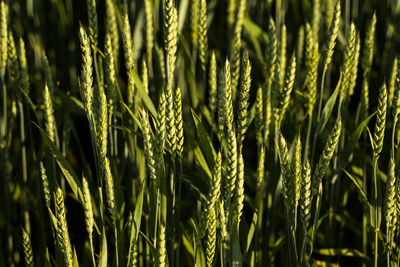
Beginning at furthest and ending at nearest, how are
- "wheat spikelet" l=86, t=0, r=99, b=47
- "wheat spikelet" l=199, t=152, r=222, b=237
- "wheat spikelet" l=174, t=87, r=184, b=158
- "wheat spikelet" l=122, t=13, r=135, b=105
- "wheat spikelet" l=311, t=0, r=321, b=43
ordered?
"wheat spikelet" l=311, t=0, r=321, b=43 → "wheat spikelet" l=86, t=0, r=99, b=47 → "wheat spikelet" l=122, t=13, r=135, b=105 → "wheat spikelet" l=174, t=87, r=184, b=158 → "wheat spikelet" l=199, t=152, r=222, b=237

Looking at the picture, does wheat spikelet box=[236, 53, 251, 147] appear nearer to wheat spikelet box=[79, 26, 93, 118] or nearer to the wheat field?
the wheat field

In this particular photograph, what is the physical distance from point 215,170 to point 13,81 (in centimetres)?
77

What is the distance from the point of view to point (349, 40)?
1.19 metres

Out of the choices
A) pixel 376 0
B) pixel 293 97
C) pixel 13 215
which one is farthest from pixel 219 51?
pixel 13 215

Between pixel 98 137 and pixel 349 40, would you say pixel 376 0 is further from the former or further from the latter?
pixel 98 137

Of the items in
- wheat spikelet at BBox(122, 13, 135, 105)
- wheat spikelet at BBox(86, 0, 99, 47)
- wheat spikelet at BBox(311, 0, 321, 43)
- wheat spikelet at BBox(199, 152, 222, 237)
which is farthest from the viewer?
wheat spikelet at BBox(311, 0, 321, 43)

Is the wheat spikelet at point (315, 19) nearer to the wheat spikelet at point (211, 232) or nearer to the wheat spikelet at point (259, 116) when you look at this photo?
the wheat spikelet at point (259, 116)

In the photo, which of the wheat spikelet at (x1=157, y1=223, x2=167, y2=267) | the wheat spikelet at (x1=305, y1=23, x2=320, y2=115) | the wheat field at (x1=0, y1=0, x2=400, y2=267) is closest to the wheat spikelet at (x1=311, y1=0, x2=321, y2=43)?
the wheat field at (x1=0, y1=0, x2=400, y2=267)

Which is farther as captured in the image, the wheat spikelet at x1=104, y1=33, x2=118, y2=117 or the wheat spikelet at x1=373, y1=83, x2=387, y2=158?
the wheat spikelet at x1=104, y1=33, x2=118, y2=117

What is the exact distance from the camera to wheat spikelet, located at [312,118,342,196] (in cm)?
96

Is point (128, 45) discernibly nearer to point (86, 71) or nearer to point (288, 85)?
point (86, 71)

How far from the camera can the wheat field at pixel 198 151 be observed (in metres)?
0.97

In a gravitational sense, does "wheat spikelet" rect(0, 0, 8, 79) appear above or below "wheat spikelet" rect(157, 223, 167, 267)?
above

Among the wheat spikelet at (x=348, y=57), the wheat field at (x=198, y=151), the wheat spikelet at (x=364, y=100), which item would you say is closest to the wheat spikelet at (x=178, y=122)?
the wheat field at (x=198, y=151)
